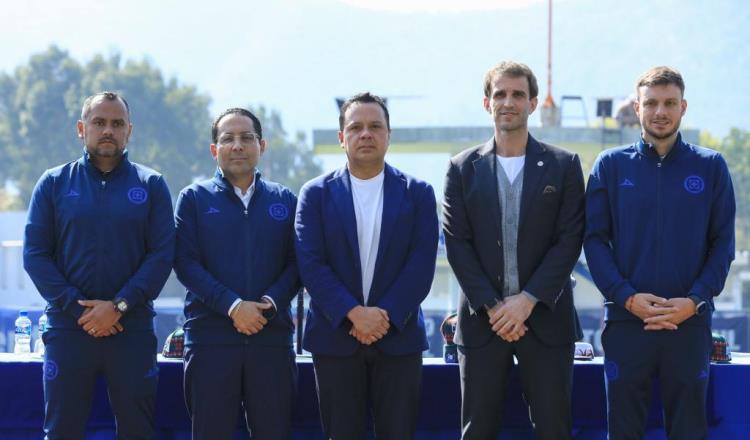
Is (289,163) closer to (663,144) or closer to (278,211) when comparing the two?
(278,211)

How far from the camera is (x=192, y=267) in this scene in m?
4.81

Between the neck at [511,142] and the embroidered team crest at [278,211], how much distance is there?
1026 mm

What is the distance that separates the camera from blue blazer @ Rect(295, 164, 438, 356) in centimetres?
459

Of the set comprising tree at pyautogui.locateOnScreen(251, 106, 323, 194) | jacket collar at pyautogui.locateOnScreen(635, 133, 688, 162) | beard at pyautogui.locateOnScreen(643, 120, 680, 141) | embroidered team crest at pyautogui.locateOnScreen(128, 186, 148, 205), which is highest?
tree at pyautogui.locateOnScreen(251, 106, 323, 194)

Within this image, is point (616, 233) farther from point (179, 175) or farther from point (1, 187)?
point (1, 187)

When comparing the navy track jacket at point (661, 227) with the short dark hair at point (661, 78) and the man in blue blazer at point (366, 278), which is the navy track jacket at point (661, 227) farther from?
the man in blue blazer at point (366, 278)

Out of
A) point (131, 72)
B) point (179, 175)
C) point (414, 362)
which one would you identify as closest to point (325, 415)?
point (414, 362)

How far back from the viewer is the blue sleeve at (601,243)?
460 centimetres

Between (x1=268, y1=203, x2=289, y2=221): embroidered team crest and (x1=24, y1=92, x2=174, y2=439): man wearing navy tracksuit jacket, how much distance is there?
468 mm

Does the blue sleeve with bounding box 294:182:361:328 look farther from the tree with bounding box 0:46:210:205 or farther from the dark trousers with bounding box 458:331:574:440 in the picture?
the tree with bounding box 0:46:210:205

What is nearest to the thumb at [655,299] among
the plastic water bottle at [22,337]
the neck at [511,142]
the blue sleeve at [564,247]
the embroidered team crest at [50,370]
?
the blue sleeve at [564,247]

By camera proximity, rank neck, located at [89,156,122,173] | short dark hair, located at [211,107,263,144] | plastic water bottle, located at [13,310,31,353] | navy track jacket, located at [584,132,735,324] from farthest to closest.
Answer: plastic water bottle, located at [13,310,31,353] < short dark hair, located at [211,107,263,144] < neck, located at [89,156,122,173] < navy track jacket, located at [584,132,735,324]

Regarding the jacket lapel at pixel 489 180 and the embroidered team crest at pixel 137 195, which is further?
the embroidered team crest at pixel 137 195

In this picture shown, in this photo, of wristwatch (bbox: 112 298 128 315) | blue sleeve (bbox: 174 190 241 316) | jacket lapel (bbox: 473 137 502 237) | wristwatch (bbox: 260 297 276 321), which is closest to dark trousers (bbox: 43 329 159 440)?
wristwatch (bbox: 112 298 128 315)
